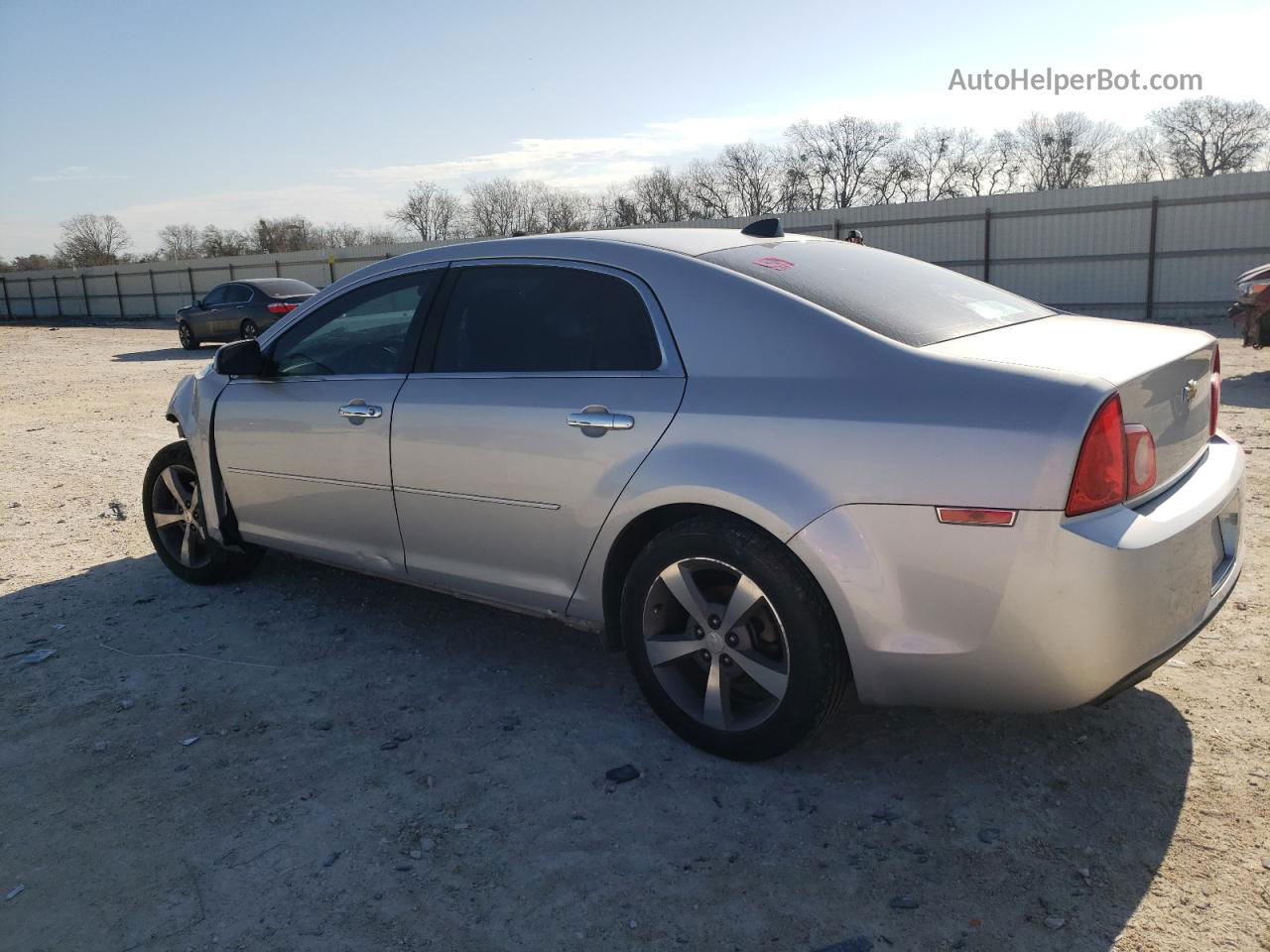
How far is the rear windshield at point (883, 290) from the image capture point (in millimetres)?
2965

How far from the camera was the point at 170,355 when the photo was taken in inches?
814

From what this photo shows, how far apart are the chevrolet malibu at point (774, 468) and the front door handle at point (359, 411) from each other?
0.06ft

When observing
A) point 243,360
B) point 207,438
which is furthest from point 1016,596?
point 207,438

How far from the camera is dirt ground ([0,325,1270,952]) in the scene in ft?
7.88

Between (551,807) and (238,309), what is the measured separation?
20309mm

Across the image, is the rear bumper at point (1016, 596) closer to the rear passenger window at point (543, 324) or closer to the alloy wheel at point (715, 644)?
the alloy wheel at point (715, 644)

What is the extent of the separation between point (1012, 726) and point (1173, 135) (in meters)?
51.3

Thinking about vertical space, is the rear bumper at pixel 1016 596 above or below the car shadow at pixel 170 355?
above

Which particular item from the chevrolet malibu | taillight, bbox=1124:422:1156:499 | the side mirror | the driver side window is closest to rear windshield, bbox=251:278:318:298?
the side mirror

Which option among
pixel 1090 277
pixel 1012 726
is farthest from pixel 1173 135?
pixel 1012 726

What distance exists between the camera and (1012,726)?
10.6 ft

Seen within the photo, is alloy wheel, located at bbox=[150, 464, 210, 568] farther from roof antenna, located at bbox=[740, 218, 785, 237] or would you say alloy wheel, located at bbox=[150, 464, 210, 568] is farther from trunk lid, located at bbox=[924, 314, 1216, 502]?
trunk lid, located at bbox=[924, 314, 1216, 502]

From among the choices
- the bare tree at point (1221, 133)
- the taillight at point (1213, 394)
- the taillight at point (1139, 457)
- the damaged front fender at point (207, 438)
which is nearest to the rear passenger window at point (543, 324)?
the taillight at point (1139, 457)

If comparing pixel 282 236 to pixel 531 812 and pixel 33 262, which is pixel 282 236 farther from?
pixel 531 812
